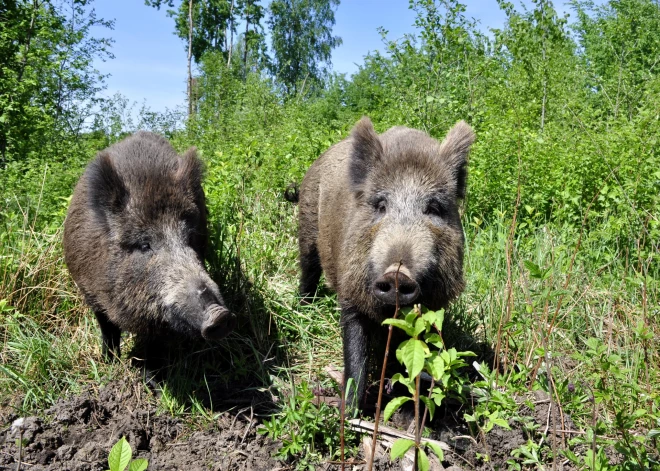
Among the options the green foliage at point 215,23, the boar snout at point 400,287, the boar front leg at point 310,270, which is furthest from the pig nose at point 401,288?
the green foliage at point 215,23

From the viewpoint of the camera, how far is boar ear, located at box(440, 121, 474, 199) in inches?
154

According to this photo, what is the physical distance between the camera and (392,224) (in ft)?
11.6

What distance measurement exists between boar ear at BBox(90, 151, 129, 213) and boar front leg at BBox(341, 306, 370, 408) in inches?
64.9

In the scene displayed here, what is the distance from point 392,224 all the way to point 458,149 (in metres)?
0.81

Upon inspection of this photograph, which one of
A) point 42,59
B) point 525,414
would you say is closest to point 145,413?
point 525,414

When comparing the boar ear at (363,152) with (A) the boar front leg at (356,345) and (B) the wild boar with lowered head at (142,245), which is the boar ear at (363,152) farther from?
(B) the wild boar with lowered head at (142,245)

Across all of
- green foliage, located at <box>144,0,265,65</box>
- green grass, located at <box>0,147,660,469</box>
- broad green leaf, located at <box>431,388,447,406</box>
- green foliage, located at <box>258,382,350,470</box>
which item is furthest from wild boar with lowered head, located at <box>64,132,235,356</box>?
green foliage, located at <box>144,0,265,65</box>

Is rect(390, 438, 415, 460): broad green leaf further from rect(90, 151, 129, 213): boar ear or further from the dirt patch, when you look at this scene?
rect(90, 151, 129, 213): boar ear

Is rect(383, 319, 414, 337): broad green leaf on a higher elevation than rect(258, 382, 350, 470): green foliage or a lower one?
higher

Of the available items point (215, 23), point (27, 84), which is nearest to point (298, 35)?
point (215, 23)

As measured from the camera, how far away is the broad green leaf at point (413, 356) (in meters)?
1.80

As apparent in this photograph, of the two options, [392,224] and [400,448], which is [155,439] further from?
[400,448]

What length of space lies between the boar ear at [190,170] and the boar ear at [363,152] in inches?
45.4

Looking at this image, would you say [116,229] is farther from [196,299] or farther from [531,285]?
[531,285]
